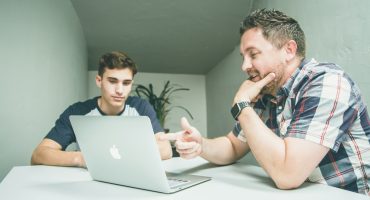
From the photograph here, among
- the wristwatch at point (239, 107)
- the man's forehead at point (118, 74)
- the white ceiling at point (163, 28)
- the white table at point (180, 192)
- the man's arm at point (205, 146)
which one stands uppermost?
the white ceiling at point (163, 28)

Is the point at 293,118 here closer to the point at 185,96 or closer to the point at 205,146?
the point at 205,146

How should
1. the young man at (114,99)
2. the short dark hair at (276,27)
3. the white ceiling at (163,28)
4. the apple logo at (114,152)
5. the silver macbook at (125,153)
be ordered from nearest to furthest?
1. the silver macbook at (125,153)
2. the apple logo at (114,152)
3. the short dark hair at (276,27)
4. the young man at (114,99)
5. the white ceiling at (163,28)

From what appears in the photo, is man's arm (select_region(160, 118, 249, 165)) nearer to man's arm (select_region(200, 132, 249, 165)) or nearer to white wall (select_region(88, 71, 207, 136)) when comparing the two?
man's arm (select_region(200, 132, 249, 165))

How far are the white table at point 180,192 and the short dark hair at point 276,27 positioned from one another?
574mm

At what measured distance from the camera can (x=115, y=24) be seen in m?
3.13

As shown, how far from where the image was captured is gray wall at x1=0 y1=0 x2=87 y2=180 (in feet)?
5.62

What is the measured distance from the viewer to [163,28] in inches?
129

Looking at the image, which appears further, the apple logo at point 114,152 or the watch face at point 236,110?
the watch face at point 236,110

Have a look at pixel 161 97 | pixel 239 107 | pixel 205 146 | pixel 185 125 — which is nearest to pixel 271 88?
pixel 239 107

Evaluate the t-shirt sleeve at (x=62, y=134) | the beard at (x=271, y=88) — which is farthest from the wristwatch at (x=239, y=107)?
the t-shirt sleeve at (x=62, y=134)

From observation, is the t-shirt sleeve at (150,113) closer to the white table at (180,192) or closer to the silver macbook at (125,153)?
the white table at (180,192)

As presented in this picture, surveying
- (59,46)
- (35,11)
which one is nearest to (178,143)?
(35,11)

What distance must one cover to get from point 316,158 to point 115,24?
263 cm

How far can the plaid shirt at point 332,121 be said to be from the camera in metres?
1.01
